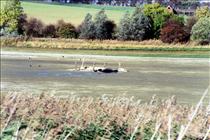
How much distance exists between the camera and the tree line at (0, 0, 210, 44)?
25.5ft

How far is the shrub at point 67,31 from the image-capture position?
34.1 feet

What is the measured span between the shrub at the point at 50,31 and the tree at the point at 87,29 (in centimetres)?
130

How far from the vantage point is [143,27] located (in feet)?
28.7

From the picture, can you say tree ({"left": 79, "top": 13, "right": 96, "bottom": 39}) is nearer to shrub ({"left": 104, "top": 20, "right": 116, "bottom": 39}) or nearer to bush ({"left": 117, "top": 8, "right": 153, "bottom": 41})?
shrub ({"left": 104, "top": 20, "right": 116, "bottom": 39})

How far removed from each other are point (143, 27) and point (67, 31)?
217 cm

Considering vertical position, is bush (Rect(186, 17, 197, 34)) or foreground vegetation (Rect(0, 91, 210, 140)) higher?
bush (Rect(186, 17, 197, 34))

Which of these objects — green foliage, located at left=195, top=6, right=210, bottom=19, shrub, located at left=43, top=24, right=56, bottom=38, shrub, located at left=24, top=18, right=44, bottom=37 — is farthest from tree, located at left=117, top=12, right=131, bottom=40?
shrub, located at left=24, top=18, right=44, bottom=37

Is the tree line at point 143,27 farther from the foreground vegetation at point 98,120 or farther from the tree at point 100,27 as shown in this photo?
the foreground vegetation at point 98,120

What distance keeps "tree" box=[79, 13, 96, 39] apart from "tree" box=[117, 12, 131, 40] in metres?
0.39

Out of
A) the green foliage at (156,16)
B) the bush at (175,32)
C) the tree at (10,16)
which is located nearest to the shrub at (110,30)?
the green foliage at (156,16)

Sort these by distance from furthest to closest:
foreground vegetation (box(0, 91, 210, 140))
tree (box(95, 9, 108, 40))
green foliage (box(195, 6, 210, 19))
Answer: tree (box(95, 9, 108, 40)), green foliage (box(195, 6, 210, 19)), foreground vegetation (box(0, 91, 210, 140))

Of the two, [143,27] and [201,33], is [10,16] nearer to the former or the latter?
[143,27]

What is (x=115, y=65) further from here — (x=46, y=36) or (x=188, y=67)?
(x=46, y=36)

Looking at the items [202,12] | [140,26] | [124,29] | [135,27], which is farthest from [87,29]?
[202,12]
